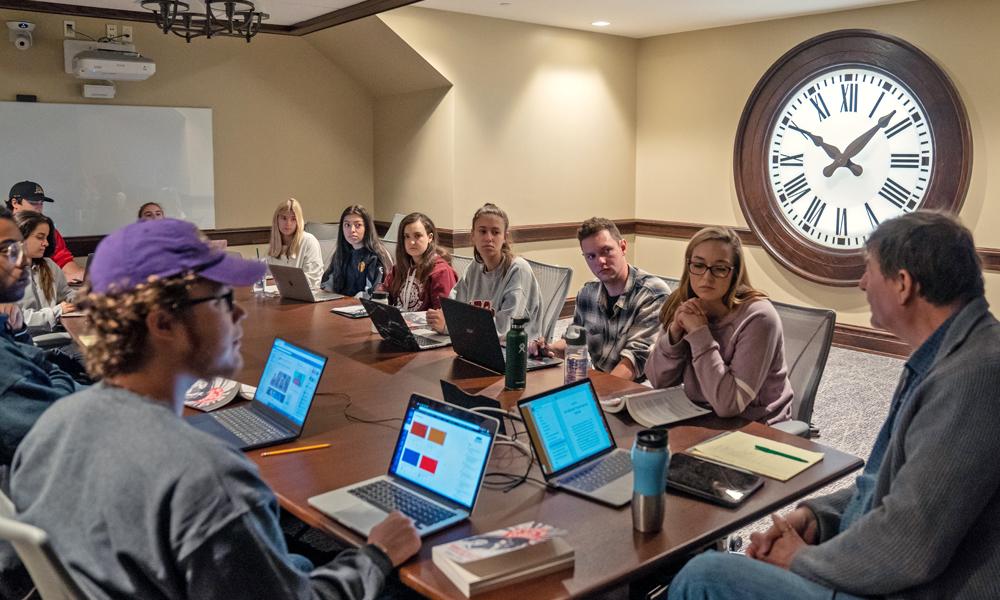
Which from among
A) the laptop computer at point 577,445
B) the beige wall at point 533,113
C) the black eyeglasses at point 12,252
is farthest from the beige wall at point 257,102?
the laptop computer at point 577,445

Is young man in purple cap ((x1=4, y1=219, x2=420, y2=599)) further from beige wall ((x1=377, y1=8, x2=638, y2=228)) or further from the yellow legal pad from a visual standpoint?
beige wall ((x1=377, y1=8, x2=638, y2=228))

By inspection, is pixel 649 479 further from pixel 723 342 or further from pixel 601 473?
pixel 723 342

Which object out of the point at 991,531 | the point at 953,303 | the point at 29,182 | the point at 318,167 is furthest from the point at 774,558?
the point at 318,167

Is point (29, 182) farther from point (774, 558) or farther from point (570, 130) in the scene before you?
point (774, 558)

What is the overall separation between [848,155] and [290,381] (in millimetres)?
4770

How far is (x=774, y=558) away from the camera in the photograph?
1697mm

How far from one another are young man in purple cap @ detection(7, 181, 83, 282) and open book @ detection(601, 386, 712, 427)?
407 centimetres

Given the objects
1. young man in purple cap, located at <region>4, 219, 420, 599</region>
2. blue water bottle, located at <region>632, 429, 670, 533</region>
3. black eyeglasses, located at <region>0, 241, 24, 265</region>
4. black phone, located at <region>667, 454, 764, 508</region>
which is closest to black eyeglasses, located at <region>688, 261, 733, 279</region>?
black phone, located at <region>667, 454, 764, 508</region>

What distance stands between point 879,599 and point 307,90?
615 cm

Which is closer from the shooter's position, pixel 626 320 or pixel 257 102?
pixel 626 320

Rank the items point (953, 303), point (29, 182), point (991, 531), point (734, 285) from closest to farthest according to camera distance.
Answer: point (991, 531), point (953, 303), point (734, 285), point (29, 182)

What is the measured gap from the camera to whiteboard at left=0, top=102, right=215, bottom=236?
5648 millimetres

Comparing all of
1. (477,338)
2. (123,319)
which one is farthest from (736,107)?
(123,319)

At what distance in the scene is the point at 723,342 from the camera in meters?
2.48
